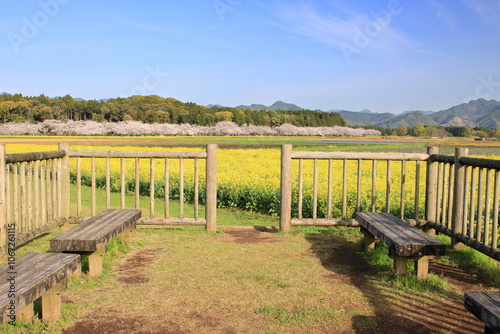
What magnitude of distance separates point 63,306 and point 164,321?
916 mm

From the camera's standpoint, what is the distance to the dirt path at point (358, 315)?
319 centimetres

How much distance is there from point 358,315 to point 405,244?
91 centimetres

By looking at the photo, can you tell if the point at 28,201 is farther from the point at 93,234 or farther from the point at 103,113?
the point at 103,113

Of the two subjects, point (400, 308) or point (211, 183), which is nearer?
point (400, 308)

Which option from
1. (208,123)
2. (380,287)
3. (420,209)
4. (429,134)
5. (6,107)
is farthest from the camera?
(208,123)

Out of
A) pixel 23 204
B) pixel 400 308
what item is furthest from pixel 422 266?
pixel 23 204

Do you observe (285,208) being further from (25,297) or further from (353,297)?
(25,297)

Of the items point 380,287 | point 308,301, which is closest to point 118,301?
point 308,301

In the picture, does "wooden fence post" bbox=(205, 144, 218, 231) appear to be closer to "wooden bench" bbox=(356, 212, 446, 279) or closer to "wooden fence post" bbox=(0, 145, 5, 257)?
"wooden bench" bbox=(356, 212, 446, 279)

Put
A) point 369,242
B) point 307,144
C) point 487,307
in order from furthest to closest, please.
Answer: point 307,144, point 369,242, point 487,307

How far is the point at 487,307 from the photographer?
91.7 inches

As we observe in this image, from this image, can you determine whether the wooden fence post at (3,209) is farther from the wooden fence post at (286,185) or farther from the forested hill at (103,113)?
the forested hill at (103,113)

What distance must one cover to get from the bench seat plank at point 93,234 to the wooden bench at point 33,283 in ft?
1.51

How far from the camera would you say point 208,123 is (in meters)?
117
